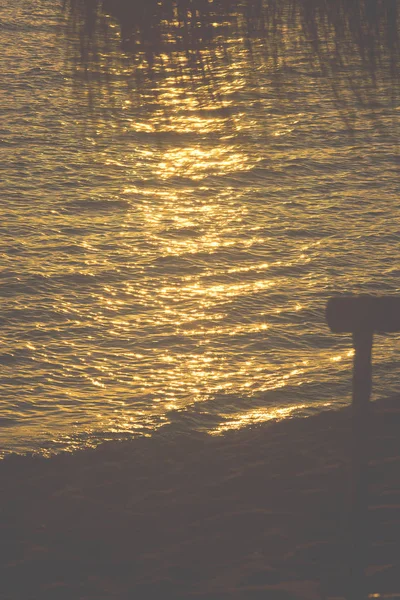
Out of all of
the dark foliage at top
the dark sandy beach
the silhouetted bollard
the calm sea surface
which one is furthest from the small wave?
the silhouetted bollard

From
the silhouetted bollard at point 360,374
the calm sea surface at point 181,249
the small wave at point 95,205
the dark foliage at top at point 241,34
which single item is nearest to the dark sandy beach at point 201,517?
the silhouetted bollard at point 360,374

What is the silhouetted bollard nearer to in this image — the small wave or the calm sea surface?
the calm sea surface

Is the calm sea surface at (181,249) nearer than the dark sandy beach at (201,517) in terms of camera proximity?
No

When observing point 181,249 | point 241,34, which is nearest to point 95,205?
point 181,249

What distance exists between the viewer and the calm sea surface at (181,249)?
6930mm

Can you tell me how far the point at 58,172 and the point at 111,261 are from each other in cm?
180

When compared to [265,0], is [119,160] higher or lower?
lower

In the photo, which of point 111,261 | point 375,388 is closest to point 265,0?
point 111,261

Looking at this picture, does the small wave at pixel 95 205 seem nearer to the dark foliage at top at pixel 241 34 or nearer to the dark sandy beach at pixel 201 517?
the dark foliage at top at pixel 241 34

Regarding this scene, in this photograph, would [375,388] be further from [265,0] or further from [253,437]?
[265,0]

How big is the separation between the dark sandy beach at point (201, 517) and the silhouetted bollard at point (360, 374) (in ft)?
0.44

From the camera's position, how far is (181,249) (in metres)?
8.77

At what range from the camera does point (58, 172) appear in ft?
32.8

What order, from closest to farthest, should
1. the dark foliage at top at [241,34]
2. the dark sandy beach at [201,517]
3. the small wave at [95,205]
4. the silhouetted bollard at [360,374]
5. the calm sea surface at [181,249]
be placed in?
the silhouetted bollard at [360,374] → the dark sandy beach at [201,517] → the calm sea surface at [181,249] → the small wave at [95,205] → the dark foliage at top at [241,34]
